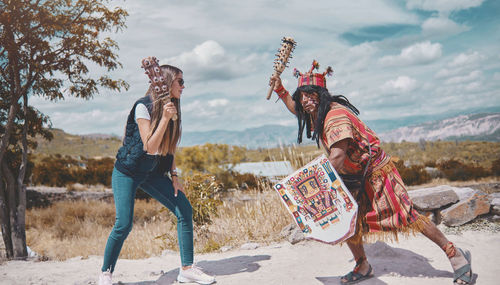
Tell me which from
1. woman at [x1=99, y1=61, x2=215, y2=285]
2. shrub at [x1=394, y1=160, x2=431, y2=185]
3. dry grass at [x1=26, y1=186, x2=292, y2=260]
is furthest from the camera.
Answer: shrub at [x1=394, y1=160, x2=431, y2=185]

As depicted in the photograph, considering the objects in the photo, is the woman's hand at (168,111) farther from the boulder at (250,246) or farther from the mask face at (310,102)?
the boulder at (250,246)

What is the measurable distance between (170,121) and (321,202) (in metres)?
1.49

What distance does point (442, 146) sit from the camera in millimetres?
42531

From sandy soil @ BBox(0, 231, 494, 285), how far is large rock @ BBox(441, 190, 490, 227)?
289 mm

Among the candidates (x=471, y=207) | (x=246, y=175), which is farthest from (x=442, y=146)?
(x=471, y=207)

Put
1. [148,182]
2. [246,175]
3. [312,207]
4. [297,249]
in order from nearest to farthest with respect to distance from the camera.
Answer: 1. [312,207]
2. [148,182]
3. [297,249]
4. [246,175]

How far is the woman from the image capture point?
10.9ft

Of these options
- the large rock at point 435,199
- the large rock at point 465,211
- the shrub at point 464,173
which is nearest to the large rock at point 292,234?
the large rock at point 435,199

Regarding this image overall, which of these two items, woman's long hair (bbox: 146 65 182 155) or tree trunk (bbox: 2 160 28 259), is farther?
tree trunk (bbox: 2 160 28 259)

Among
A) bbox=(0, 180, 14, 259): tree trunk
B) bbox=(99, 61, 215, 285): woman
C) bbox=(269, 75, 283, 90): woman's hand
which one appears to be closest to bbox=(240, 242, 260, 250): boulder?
bbox=(99, 61, 215, 285): woman

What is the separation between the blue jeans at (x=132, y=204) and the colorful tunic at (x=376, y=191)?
5.06ft

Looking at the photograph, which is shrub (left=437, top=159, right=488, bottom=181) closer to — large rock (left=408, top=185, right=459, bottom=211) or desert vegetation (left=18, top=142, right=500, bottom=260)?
desert vegetation (left=18, top=142, right=500, bottom=260)

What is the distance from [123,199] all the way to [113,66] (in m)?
4.49

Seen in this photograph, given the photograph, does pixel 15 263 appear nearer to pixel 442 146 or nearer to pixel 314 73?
pixel 314 73
